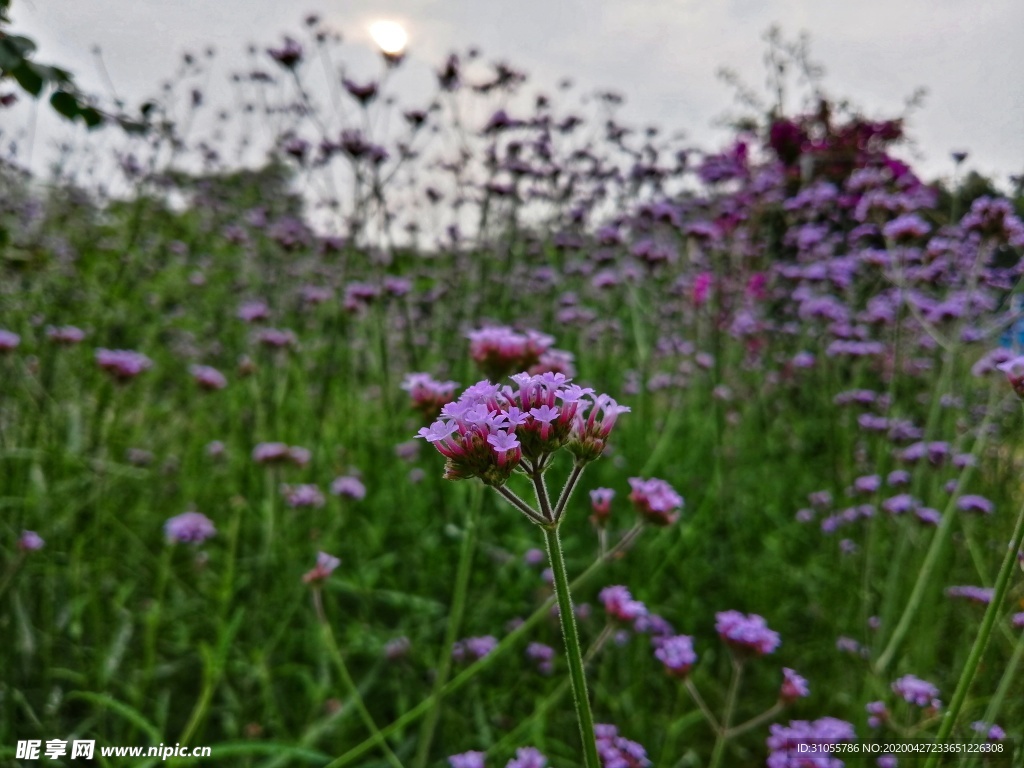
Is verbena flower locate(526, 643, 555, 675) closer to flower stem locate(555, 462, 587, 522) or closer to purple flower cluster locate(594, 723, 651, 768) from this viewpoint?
purple flower cluster locate(594, 723, 651, 768)

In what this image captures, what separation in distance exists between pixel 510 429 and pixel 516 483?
6.70 ft

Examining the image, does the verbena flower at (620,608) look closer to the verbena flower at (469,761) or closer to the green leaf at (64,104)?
the verbena flower at (469,761)

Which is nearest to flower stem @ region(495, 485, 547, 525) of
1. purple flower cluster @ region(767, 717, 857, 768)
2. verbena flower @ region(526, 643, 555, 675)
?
purple flower cluster @ region(767, 717, 857, 768)

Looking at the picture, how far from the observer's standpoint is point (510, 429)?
0.79 m

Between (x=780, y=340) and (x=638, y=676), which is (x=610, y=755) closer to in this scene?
(x=638, y=676)

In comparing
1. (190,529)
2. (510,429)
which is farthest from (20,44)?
(190,529)

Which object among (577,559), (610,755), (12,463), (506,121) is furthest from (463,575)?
(506,121)

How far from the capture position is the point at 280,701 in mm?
2119

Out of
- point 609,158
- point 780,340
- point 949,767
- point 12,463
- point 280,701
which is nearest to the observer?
point 949,767

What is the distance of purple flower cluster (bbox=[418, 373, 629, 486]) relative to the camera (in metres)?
0.73

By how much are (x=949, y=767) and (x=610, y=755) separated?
90 centimetres

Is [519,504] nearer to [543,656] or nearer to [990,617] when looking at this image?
[990,617]

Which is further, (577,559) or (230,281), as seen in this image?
(230,281)

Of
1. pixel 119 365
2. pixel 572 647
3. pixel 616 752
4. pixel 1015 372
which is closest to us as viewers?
pixel 572 647
